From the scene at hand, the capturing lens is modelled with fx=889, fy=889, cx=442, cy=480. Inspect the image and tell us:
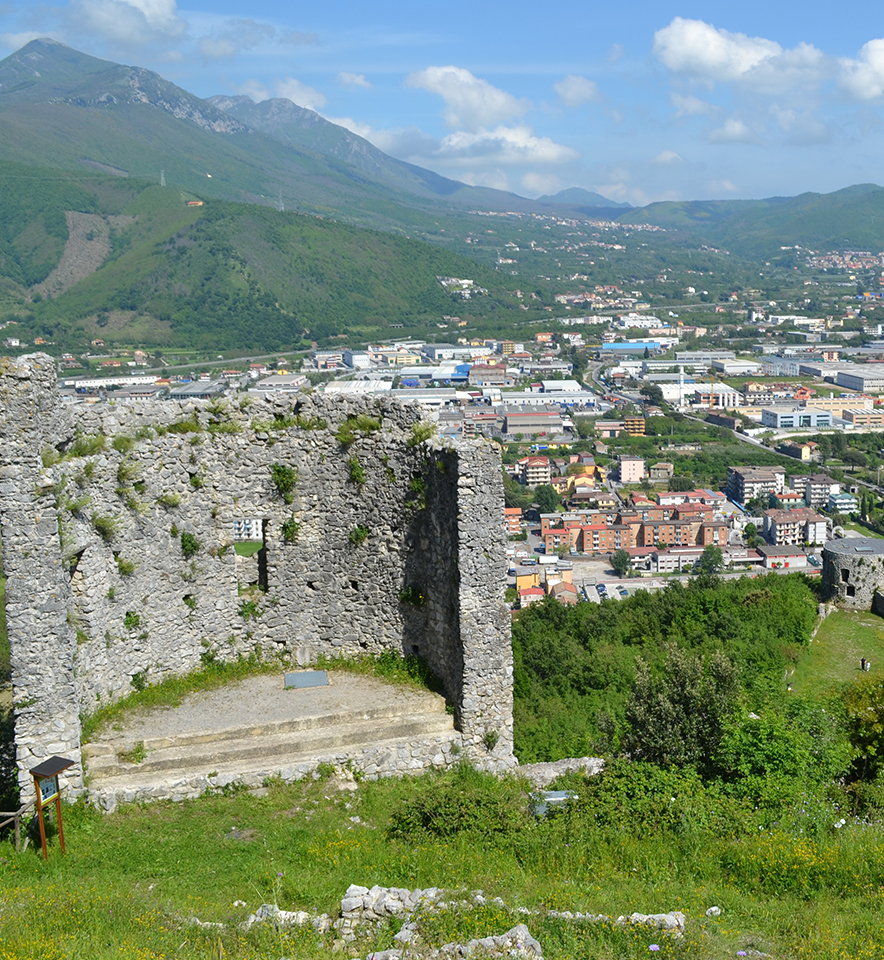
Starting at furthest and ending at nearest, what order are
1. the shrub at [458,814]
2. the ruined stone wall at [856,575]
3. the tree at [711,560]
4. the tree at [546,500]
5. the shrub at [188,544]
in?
the tree at [546,500]
the tree at [711,560]
the ruined stone wall at [856,575]
the shrub at [188,544]
the shrub at [458,814]

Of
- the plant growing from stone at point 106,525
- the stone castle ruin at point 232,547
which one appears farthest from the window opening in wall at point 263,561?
the plant growing from stone at point 106,525

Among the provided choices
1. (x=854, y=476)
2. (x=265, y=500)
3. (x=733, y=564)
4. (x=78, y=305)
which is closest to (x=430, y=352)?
(x=78, y=305)

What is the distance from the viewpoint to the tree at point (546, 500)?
94.9m

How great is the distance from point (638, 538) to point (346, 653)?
264 feet

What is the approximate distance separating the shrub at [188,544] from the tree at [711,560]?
72.1 meters

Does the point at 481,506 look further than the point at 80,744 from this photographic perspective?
Yes

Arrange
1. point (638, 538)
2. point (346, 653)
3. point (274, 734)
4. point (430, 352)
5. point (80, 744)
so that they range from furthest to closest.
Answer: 1. point (430, 352)
2. point (638, 538)
3. point (346, 653)
4. point (274, 734)
5. point (80, 744)

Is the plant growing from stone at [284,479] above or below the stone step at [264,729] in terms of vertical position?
above

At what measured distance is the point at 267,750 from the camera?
9711 millimetres

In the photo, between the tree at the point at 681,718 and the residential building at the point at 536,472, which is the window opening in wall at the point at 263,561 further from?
the residential building at the point at 536,472

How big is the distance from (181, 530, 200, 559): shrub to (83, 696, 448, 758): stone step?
2.26m

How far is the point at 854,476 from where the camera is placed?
107 m

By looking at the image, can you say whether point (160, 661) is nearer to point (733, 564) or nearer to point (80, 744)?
point (80, 744)

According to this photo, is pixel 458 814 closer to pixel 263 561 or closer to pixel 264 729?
pixel 264 729
